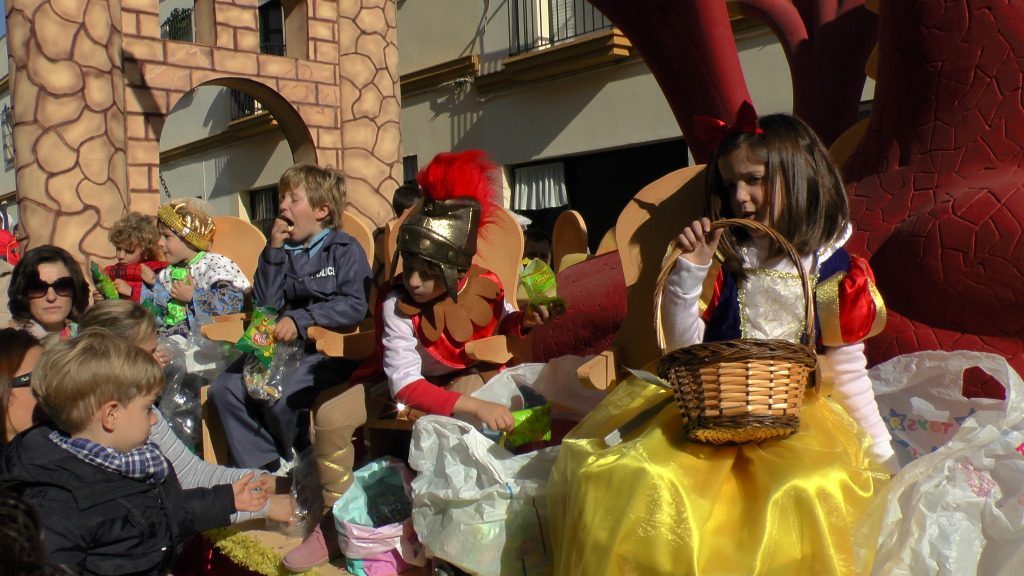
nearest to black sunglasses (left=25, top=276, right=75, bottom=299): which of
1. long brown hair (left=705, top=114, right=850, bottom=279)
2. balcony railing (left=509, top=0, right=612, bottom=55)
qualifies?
long brown hair (left=705, top=114, right=850, bottom=279)

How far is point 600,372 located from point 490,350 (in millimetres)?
451

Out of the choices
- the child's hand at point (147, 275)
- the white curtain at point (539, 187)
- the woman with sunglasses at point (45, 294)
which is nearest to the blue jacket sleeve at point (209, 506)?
the woman with sunglasses at point (45, 294)

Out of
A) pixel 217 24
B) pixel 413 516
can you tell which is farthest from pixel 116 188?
pixel 413 516

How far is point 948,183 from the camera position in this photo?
2443mm

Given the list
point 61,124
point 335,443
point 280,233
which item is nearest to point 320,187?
point 280,233

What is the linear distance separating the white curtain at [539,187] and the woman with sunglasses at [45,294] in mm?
7490

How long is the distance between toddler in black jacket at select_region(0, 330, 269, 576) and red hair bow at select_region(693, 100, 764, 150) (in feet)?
5.11

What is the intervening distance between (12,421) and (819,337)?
2.41m

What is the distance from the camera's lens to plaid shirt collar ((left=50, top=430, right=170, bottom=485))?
2.29 meters

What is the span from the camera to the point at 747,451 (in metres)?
1.80

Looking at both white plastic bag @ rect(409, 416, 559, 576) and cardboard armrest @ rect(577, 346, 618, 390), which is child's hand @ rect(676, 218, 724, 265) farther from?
white plastic bag @ rect(409, 416, 559, 576)

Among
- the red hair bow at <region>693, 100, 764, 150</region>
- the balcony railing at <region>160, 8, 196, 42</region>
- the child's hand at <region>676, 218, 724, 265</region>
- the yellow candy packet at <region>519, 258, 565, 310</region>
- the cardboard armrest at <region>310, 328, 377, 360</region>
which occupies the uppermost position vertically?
the balcony railing at <region>160, 8, 196, 42</region>

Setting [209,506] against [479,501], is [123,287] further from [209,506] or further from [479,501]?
[479,501]

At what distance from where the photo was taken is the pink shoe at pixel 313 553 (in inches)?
101
